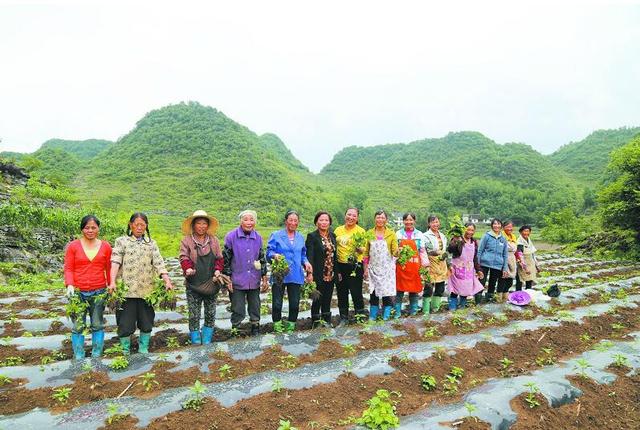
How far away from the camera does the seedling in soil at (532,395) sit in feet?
14.4

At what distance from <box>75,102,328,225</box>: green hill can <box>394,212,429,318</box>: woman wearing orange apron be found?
3854cm

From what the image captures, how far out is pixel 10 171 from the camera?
2928 centimetres

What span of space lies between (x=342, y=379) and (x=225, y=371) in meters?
1.35

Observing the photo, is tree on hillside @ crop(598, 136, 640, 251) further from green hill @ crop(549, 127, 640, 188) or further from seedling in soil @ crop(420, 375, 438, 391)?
green hill @ crop(549, 127, 640, 188)

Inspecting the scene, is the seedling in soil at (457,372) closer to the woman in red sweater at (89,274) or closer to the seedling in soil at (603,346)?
the seedling in soil at (603,346)

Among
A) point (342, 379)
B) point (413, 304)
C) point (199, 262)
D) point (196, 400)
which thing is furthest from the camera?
point (413, 304)

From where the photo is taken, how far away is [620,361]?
5.63m

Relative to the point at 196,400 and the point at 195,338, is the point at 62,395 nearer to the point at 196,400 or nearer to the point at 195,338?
the point at 196,400

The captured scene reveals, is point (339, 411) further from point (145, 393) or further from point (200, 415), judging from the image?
point (145, 393)

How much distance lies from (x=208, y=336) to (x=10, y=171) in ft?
104

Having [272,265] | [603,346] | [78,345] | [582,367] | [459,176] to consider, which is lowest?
[603,346]

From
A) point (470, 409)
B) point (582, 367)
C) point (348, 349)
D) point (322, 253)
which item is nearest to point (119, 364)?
point (348, 349)

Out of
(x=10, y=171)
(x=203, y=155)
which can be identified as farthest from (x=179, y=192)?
(x=10, y=171)

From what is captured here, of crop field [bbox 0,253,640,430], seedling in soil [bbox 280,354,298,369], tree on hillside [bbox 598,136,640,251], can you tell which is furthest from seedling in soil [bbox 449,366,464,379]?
tree on hillside [bbox 598,136,640,251]
